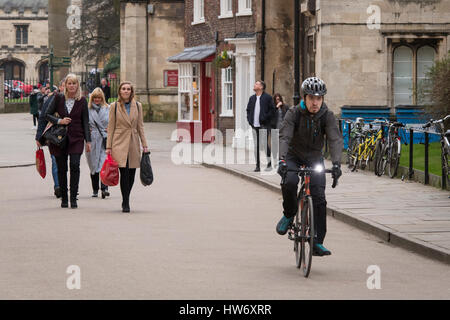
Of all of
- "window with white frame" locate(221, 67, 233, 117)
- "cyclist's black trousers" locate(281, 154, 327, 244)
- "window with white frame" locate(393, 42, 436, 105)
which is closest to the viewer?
"cyclist's black trousers" locate(281, 154, 327, 244)

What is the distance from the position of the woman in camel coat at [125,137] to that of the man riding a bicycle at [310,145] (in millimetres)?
5122

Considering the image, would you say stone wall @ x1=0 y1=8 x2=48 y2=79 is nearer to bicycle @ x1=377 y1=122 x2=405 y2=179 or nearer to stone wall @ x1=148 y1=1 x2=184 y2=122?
stone wall @ x1=148 y1=1 x2=184 y2=122

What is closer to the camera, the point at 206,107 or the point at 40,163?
the point at 40,163

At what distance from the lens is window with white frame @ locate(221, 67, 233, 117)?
3394cm

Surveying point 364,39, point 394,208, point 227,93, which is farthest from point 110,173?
point 227,93

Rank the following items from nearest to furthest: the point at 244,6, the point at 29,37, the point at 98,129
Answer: the point at 98,129 → the point at 244,6 → the point at 29,37

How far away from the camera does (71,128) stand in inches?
596

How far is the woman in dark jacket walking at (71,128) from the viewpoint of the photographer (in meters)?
15.0

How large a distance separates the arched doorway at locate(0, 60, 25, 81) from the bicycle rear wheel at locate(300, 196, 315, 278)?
112m

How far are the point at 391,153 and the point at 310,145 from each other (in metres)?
10.0

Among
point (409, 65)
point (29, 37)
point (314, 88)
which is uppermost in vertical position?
point (29, 37)

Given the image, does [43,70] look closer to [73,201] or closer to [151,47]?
[151,47]

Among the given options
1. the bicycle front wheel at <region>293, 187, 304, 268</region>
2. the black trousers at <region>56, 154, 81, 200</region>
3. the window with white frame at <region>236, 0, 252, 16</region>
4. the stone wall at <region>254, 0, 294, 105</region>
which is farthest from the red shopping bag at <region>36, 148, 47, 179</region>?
the window with white frame at <region>236, 0, 252, 16</region>

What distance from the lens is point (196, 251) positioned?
35.1 ft
